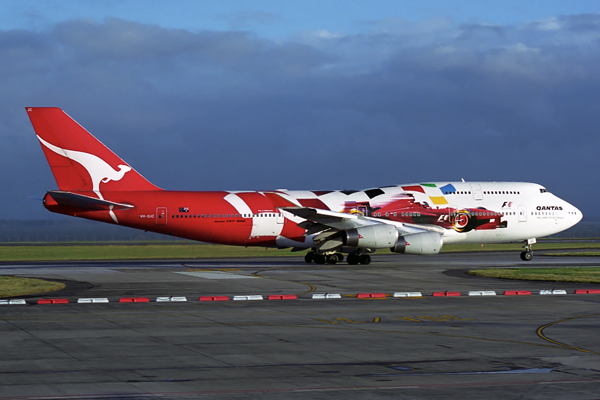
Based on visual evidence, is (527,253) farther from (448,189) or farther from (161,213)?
(161,213)

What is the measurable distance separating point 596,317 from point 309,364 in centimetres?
1078

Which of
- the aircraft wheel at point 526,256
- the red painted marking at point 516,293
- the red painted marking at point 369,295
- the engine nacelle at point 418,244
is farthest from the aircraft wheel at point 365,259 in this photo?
the red painted marking at point 369,295

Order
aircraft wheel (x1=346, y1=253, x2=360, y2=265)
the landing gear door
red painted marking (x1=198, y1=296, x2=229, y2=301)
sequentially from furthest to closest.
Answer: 1. aircraft wheel (x1=346, y1=253, x2=360, y2=265)
2. the landing gear door
3. red painted marking (x1=198, y1=296, x2=229, y2=301)

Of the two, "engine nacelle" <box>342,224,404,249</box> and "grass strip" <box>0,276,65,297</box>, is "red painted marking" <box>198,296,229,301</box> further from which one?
"engine nacelle" <box>342,224,404,249</box>

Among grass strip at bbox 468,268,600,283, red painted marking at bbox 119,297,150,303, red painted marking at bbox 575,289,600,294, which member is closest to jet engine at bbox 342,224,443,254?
Answer: grass strip at bbox 468,268,600,283

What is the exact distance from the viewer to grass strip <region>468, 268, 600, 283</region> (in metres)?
32.8

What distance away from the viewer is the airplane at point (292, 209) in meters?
42.7

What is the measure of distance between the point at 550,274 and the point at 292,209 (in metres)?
15.1

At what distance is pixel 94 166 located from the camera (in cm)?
4366

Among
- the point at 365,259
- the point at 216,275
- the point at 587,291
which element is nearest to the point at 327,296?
the point at 587,291

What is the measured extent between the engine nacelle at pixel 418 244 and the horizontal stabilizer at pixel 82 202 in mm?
16412

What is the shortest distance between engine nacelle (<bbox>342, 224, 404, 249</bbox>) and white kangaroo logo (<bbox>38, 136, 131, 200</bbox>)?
583 inches

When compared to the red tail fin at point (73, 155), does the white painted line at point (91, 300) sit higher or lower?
lower

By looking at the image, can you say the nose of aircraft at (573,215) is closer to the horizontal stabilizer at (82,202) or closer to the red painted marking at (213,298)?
the horizontal stabilizer at (82,202)
